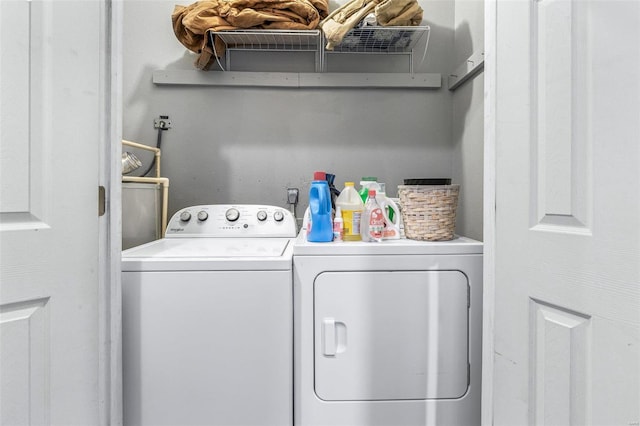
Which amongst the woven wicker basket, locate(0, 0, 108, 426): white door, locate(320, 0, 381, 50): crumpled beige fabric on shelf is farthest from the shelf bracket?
locate(0, 0, 108, 426): white door

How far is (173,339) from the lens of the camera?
4.03 ft

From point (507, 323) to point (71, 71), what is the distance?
1.38 m

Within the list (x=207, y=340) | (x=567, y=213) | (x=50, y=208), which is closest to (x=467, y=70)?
(x=567, y=213)

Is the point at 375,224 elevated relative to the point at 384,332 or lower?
elevated

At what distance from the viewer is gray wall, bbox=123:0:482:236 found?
2.13 m

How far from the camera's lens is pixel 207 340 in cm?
123

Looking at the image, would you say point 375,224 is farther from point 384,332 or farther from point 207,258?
point 207,258

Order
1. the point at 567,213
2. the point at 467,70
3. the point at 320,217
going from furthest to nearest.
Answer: the point at 467,70
the point at 320,217
the point at 567,213

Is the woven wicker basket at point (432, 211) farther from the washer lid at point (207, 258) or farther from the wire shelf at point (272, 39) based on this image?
the wire shelf at point (272, 39)

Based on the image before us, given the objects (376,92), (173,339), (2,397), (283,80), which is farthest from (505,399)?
(283,80)

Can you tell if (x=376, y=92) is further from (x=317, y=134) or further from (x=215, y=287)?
(x=215, y=287)

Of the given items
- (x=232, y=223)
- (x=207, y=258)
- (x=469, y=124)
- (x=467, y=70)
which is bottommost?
(x=207, y=258)

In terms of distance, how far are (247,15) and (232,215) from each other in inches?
39.9

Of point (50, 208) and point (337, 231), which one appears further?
point (337, 231)
